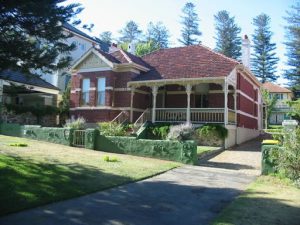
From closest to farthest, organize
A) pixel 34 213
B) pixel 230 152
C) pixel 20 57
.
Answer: pixel 34 213, pixel 20 57, pixel 230 152

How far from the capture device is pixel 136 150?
17.3 m

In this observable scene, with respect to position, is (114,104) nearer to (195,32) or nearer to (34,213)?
(34,213)

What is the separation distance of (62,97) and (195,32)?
4241 cm

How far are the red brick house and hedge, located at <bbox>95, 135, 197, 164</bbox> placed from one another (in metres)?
6.45

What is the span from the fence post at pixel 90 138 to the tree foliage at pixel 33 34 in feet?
26.8

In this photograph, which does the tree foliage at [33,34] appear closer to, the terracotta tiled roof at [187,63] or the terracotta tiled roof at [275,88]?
the terracotta tiled roof at [187,63]

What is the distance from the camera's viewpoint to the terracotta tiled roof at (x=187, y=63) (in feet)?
77.0

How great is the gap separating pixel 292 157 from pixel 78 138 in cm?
1284

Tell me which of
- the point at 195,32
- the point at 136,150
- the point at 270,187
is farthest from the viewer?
the point at 195,32

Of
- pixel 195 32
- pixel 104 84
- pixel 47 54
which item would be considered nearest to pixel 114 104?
pixel 104 84

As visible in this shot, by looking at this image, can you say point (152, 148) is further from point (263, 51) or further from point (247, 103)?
point (263, 51)

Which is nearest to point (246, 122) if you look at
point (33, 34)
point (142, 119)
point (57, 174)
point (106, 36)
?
point (142, 119)

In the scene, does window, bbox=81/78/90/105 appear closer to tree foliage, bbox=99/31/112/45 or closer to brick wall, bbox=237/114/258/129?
brick wall, bbox=237/114/258/129

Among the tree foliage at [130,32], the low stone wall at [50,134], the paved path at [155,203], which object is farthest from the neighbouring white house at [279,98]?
the paved path at [155,203]
